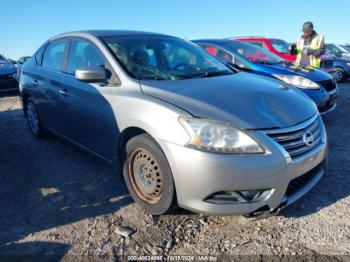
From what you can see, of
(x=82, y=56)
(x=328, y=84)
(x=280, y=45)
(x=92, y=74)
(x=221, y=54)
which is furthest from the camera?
(x=280, y=45)

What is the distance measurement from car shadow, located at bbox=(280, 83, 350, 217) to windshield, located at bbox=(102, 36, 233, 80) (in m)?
1.55

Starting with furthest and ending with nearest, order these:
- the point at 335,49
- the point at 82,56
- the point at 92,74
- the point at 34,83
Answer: the point at 335,49, the point at 34,83, the point at 82,56, the point at 92,74

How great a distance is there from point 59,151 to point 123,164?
75.6 inches

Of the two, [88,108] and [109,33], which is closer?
[88,108]

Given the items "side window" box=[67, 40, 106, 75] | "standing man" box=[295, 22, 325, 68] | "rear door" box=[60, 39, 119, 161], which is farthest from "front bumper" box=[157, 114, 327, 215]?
"standing man" box=[295, 22, 325, 68]

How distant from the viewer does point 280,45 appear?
36.1 feet

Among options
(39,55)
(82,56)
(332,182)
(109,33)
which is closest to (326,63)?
(332,182)

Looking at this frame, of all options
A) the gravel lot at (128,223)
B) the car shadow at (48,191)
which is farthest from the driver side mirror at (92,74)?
the gravel lot at (128,223)

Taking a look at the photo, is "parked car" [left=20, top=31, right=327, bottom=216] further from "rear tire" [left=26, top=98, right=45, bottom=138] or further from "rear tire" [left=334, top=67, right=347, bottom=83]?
"rear tire" [left=334, top=67, right=347, bottom=83]

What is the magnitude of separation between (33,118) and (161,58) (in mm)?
2668

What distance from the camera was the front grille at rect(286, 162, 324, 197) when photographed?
9.30 feet

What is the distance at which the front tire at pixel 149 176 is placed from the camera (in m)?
2.82

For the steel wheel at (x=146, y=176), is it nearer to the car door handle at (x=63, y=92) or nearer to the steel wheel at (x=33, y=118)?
the car door handle at (x=63, y=92)

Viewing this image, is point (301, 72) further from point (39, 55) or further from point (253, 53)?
point (39, 55)
